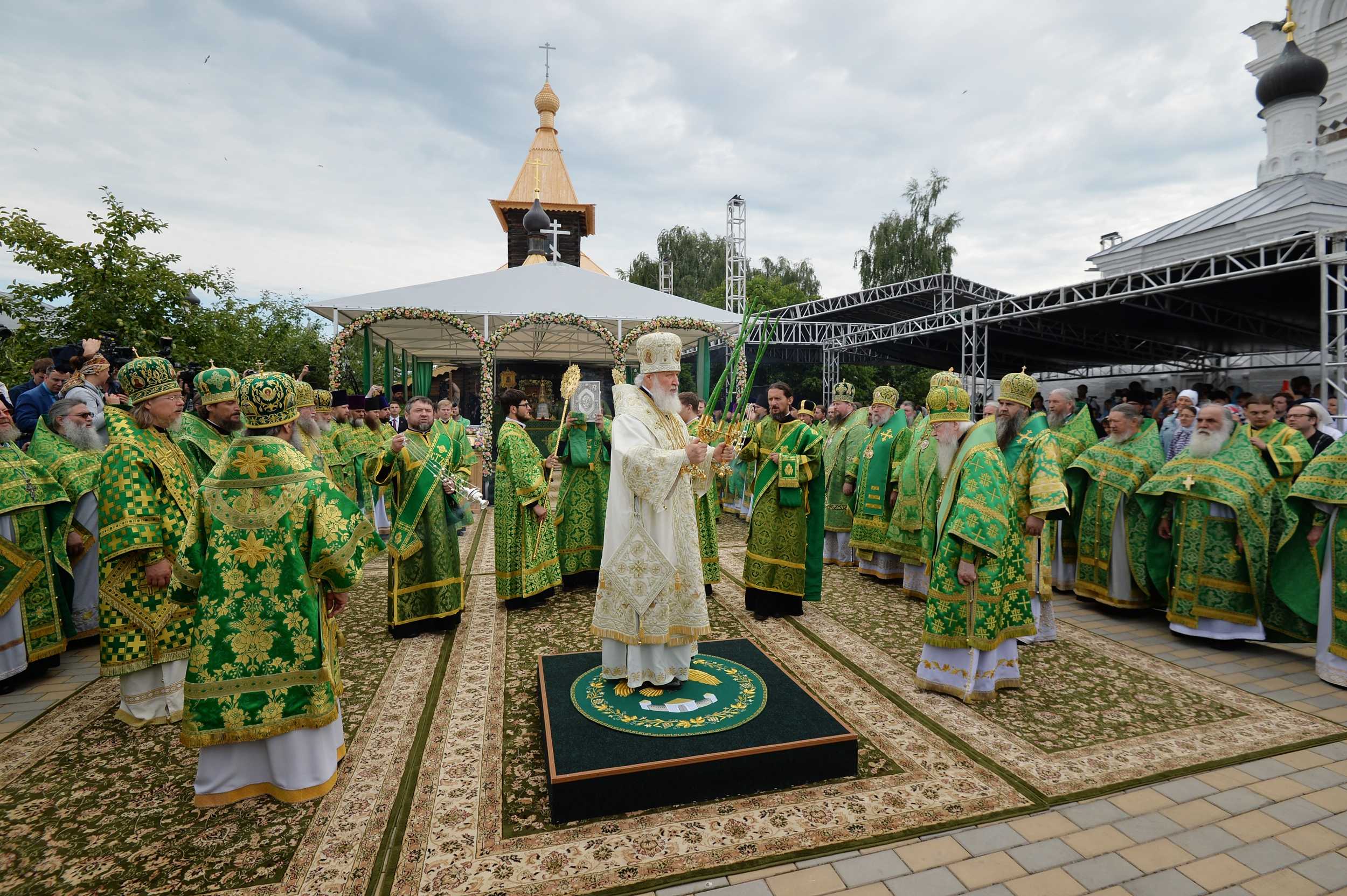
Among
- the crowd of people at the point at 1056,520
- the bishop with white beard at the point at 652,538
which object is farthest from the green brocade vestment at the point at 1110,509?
the bishop with white beard at the point at 652,538

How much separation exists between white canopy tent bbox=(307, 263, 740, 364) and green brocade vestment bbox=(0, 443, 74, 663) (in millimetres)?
8081

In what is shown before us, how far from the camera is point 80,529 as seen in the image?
15.0ft

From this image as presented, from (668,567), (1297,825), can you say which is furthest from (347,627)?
(1297,825)

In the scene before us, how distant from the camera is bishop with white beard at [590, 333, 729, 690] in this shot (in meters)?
3.32

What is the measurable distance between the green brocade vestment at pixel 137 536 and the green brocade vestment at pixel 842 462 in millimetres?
6210

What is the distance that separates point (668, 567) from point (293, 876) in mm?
2031

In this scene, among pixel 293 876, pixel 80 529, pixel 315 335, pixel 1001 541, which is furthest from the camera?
pixel 315 335

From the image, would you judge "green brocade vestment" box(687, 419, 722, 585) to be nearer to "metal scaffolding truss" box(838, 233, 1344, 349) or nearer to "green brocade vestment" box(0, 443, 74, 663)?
"green brocade vestment" box(0, 443, 74, 663)

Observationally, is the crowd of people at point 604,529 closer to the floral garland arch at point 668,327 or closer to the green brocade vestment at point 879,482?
the green brocade vestment at point 879,482

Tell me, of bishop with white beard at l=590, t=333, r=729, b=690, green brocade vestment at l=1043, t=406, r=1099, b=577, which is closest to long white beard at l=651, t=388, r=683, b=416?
bishop with white beard at l=590, t=333, r=729, b=690

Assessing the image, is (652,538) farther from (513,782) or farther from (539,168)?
(539,168)

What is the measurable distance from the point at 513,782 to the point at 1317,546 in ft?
18.6

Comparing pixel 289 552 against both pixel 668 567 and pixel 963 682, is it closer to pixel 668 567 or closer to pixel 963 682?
pixel 668 567

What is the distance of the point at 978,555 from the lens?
13.0 feet
